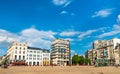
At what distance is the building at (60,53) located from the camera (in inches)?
6004

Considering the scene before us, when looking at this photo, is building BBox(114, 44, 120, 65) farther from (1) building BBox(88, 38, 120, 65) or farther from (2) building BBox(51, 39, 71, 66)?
(2) building BBox(51, 39, 71, 66)

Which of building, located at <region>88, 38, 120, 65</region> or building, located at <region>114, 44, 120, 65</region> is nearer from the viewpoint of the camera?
building, located at <region>88, 38, 120, 65</region>

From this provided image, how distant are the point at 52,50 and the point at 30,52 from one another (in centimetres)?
2966

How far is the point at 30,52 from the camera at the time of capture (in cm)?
14038

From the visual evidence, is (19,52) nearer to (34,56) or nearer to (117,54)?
(34,56)

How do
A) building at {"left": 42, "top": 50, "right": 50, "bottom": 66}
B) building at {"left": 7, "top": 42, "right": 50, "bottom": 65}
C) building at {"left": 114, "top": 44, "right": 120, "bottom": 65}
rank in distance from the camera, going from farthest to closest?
1. building at {"left": 42, "top": 50, "right": 50, "bottom": 66}
2. building at {"left": 114, "top": 44, "right": 120, "bottom": 65}
3. building at {"left": 7, "top": 42, "right": 50, "bottom": 65}

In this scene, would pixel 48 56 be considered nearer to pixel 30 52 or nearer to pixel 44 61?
pixel 44 61

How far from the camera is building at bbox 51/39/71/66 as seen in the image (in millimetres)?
152500

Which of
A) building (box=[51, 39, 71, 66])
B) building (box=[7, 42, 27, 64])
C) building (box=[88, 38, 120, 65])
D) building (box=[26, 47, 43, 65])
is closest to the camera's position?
building (box=[7, 42, 27, 64])

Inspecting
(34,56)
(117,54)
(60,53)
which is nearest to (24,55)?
(34,56)

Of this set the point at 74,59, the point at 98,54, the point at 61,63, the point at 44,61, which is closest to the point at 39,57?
the point at 44,61

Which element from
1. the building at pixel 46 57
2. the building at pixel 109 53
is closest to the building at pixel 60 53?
the building at pixel 46 57

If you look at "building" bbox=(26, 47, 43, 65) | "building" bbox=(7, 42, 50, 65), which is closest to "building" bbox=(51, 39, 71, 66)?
"building" bbox=(7, 42, 50, 65)

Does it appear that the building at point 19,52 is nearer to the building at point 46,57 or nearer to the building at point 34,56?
the building at point 34,56
